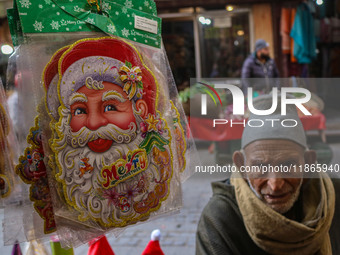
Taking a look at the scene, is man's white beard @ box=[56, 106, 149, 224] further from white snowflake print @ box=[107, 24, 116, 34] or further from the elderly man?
the elderly man

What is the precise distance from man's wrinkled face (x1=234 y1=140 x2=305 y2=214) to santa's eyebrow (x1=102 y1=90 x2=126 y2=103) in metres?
0.43

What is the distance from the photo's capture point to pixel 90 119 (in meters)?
0.90

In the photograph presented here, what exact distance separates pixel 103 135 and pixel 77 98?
110 millimetres

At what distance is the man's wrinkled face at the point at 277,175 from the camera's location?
3.50 ft

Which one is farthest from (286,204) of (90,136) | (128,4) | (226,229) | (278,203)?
(128,4)

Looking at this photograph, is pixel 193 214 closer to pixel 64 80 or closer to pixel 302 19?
pixel 302 19

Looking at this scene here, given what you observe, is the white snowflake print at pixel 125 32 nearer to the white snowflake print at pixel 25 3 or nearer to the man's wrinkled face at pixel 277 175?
the white snowflake print at pixel 25 3

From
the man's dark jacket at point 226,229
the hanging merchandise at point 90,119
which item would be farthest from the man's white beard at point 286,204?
the hanging merchandise at point 90,119

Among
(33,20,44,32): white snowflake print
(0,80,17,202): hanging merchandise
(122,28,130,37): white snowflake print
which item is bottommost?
(0,80,17,202): hanging merchandise

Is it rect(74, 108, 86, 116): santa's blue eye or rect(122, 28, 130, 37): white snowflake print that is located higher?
rect(122, 28, 130, 37): white snowflake print

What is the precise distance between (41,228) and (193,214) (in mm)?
1354

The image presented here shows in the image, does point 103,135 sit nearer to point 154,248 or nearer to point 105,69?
point 105,69

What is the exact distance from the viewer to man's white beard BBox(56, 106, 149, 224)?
2.88 feet

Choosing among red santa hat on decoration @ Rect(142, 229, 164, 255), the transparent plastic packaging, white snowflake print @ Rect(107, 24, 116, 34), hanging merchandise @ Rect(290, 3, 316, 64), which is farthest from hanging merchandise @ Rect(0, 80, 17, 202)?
hanging merchandise @ Rect(290, 3, 316, 64)
